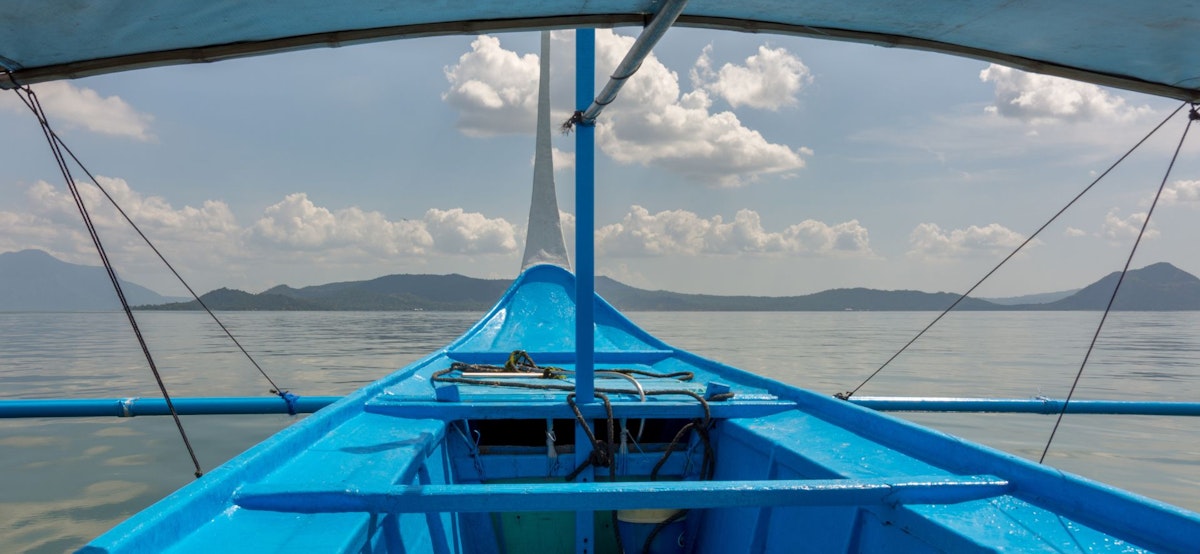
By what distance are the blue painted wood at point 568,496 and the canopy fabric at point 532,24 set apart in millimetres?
1922

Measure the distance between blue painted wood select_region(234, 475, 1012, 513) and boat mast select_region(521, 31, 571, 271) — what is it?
861 cm

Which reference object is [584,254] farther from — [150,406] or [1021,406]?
[150,406]

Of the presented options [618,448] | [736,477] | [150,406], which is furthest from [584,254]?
[150,406]

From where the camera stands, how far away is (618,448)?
3770 millimetres

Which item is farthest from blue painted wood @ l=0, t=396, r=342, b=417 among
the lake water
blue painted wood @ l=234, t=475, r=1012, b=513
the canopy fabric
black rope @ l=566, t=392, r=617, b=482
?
blue painted wood @ l=234, t=475, r=1012, b=513

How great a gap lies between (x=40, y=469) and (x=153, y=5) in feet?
24.7

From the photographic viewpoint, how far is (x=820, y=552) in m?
2.57

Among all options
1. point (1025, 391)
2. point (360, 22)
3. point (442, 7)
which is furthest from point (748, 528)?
point (1025, 391)

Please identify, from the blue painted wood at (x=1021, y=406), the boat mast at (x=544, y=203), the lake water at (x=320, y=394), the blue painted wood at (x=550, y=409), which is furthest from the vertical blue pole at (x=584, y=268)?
the boat mast at (x=544, y=203)

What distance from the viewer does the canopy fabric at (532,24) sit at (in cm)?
254

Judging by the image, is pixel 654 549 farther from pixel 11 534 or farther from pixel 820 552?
pixel 11 534

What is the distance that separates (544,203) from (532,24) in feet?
28.1

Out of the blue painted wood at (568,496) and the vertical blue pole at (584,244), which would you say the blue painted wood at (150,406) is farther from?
the blue painted wood at (568,496)

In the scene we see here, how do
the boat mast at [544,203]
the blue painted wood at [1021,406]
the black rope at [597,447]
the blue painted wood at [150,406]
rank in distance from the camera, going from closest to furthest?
the black rope at [597,447] → the blue painted wood at [1021,406] → the blue painted wood at [150,406] → the boat mast at [544,203]
